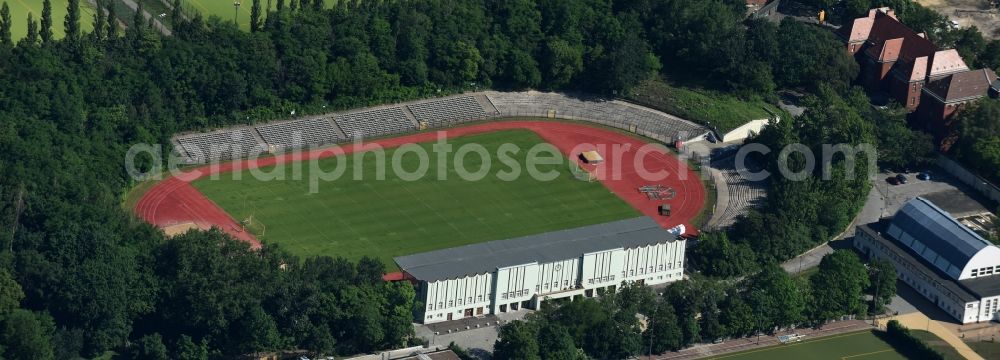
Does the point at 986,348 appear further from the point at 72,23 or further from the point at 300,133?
the point at 72,23

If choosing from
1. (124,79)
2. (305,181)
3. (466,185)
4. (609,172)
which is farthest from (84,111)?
(609,172)

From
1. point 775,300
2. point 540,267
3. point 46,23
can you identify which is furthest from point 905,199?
point 46,23

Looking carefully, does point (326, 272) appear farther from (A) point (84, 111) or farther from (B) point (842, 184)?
(B) point (842, 184)

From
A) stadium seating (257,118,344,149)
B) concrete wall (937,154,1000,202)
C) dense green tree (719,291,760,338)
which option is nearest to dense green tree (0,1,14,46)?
stadium seating (257,118,344,149)

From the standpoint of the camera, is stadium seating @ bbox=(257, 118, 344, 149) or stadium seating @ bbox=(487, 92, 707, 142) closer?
stadium seating @ bbox=(257, 118, 344, 149)

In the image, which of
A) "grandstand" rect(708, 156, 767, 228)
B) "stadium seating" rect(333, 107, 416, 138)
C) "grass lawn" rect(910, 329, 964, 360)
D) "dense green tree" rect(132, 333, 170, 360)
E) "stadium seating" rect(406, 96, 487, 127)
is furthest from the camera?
"stadium seating" rect(406, 96, 487, 127)

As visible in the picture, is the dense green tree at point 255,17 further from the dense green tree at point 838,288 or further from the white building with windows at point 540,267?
the dense green tree at point 838,288

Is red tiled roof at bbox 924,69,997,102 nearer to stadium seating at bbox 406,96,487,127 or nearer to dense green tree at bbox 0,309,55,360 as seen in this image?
stadium seating at bbox 406,96,487,127

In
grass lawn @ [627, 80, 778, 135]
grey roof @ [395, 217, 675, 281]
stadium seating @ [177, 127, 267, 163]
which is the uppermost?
grass lawn @ [627, 80, 778, 135]
